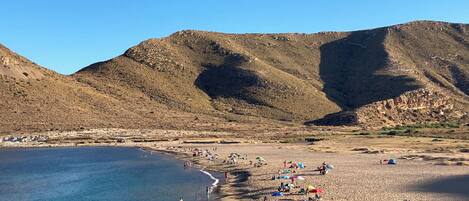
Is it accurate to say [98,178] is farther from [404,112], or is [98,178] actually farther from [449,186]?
[404,112]

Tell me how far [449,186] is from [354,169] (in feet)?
51.1

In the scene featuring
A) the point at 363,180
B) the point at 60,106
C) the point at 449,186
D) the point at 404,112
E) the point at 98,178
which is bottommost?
the point at 98,178

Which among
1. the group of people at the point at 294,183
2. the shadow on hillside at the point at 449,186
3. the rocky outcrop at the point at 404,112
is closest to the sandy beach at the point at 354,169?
the shadow on hillside at the point at 449,186

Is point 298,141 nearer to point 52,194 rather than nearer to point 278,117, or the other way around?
point 278,117

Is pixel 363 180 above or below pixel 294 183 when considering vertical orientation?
above

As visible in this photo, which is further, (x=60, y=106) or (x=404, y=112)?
(x=404, y=112)

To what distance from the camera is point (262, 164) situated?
6744 cm

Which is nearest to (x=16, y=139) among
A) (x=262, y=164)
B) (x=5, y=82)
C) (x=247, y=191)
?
(x=5, y=82)

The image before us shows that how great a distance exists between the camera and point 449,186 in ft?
148

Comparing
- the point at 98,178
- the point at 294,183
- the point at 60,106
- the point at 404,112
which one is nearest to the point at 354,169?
the point at 294,183

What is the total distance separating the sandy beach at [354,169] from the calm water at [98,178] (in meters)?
4.39

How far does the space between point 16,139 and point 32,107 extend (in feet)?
77.5

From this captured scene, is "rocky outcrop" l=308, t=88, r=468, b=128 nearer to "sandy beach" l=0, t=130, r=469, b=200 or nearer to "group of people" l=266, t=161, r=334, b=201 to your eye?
"sandy beach" l=0, t=130, r=469, b=200

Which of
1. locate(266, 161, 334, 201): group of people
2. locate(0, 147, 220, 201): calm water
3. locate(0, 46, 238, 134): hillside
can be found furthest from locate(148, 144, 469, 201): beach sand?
locate(0, 46, 238, 134): hillside
